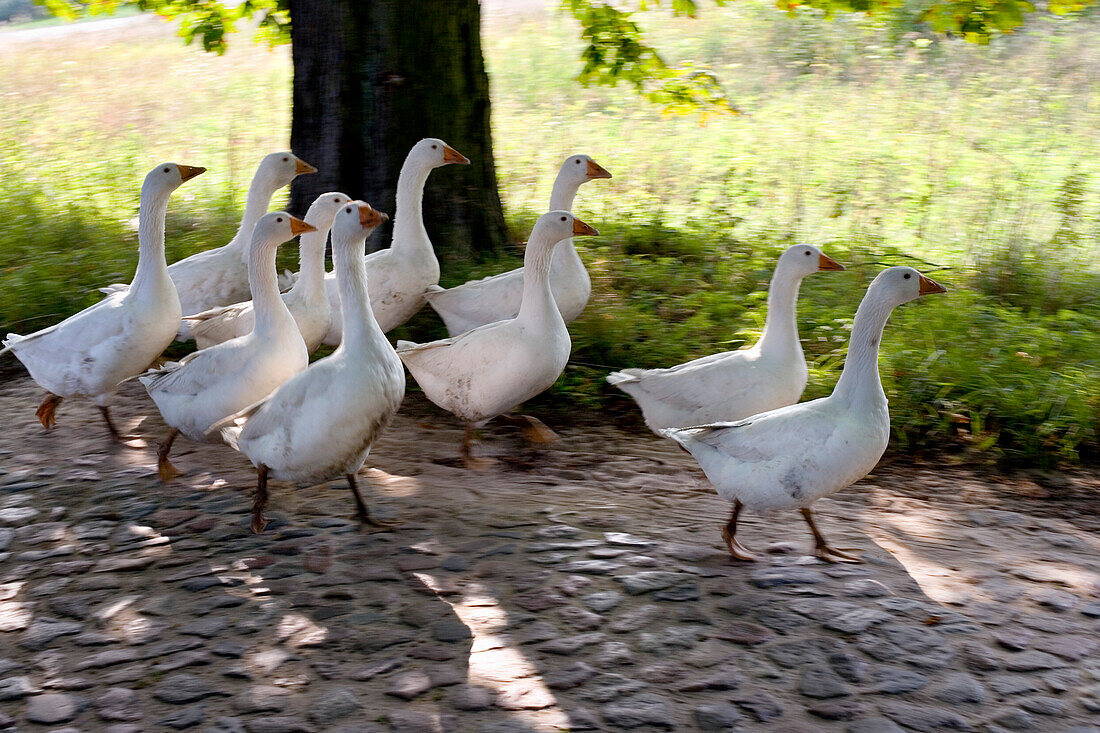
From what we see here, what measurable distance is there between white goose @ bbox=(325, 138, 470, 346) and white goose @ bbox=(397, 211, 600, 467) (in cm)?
80

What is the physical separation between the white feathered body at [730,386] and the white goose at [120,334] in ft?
9.07

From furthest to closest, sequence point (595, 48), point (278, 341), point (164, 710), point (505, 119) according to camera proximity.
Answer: point (505, 119)
point (595, 48)
point (278, 341)
point (164, 710)

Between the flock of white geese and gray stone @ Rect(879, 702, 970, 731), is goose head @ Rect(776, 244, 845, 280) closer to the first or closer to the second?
the flock of white geese

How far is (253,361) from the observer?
4.54m

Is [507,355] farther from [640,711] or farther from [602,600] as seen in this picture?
[640,711]

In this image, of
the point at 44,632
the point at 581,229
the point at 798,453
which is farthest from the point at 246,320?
the point at 798,453

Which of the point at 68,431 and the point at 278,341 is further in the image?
the point at 68,431

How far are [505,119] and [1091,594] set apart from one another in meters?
10.8

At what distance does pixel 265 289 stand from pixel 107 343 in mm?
1108

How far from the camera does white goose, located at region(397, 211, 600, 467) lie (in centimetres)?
493

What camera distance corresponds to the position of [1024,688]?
315 cm

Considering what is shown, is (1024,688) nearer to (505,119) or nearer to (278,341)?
(278,341)

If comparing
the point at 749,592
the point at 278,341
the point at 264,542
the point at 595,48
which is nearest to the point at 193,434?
the point at 278,341

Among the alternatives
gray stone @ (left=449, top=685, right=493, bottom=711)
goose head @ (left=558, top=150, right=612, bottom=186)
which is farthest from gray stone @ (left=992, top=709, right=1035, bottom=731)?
goose head @ (left=558, top=150, right=612, bottom=186)
